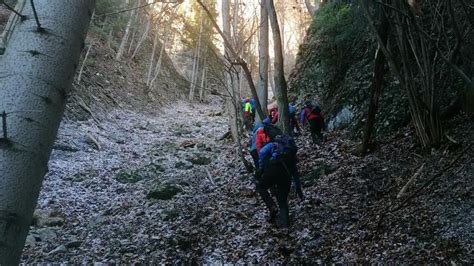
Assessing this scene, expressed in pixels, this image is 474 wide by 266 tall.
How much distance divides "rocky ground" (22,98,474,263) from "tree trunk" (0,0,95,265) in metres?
3.94

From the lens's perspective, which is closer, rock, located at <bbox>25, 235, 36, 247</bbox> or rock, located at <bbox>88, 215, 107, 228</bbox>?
rock, located at <bbox>25, 235, 36, 247</bbox>

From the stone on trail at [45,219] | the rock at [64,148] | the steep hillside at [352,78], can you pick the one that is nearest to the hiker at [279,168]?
the steep hillside at [352,78]

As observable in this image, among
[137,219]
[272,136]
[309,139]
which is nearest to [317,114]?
[309,139]

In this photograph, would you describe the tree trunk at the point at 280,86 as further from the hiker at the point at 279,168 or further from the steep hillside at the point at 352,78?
the hiker at the point at 279,168

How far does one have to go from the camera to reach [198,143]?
51.7 feet

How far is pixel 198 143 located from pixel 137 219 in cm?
824

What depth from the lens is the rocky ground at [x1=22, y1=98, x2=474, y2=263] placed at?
4934mm

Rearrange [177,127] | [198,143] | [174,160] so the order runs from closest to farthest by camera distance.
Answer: [174,160] → [198,143] → [177,127]

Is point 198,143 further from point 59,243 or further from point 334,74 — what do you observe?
point 59,243

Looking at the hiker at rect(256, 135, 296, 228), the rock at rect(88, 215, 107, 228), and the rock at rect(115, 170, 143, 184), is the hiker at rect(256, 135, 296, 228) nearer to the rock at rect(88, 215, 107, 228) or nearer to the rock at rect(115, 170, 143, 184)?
the rock at rect(88, 215, 107, 228)

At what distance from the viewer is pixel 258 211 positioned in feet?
24.3

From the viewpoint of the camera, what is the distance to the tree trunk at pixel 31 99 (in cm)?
148

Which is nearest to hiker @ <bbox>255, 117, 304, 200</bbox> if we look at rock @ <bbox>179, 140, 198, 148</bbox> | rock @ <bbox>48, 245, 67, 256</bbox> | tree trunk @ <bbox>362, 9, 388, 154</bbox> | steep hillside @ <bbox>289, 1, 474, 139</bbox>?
tree trunk @ <bbox>362, 9, 388, 154</bbox>

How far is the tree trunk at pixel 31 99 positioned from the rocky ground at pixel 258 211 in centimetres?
394
